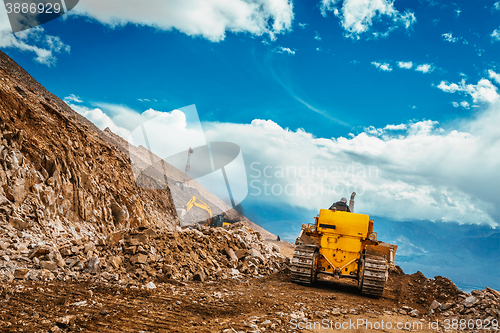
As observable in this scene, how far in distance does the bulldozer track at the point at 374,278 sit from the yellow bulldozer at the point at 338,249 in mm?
409

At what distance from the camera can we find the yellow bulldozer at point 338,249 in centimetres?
1055

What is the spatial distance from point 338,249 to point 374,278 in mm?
1577

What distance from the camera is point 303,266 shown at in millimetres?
10477

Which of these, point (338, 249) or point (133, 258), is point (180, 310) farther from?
point (338, 249)

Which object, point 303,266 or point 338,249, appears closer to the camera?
point 303,266

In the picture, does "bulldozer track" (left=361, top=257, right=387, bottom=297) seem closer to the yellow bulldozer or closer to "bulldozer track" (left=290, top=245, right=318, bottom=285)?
the yellow bulldozer

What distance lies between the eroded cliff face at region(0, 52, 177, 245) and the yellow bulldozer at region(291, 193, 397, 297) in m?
8.68

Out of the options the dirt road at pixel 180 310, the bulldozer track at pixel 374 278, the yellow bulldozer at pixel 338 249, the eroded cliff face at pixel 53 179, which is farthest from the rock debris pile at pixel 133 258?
the bulldozer track at pixel 374 278

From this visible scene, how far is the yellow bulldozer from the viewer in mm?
10547

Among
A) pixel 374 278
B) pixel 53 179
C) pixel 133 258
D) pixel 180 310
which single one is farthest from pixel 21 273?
pixel 374 278

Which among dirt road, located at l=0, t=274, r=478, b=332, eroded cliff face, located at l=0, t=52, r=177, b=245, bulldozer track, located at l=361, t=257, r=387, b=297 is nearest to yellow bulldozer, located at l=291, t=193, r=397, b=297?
bulldozer track, located at l=361, t=257, r=387, b=297

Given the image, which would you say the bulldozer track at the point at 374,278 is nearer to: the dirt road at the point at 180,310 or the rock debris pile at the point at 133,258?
the dirt road at the point at 180,310

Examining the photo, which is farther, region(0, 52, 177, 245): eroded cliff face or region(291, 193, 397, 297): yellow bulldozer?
region(0, 52, 177, 245): eroded cliff face

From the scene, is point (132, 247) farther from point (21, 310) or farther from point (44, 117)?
point (44, 117)
